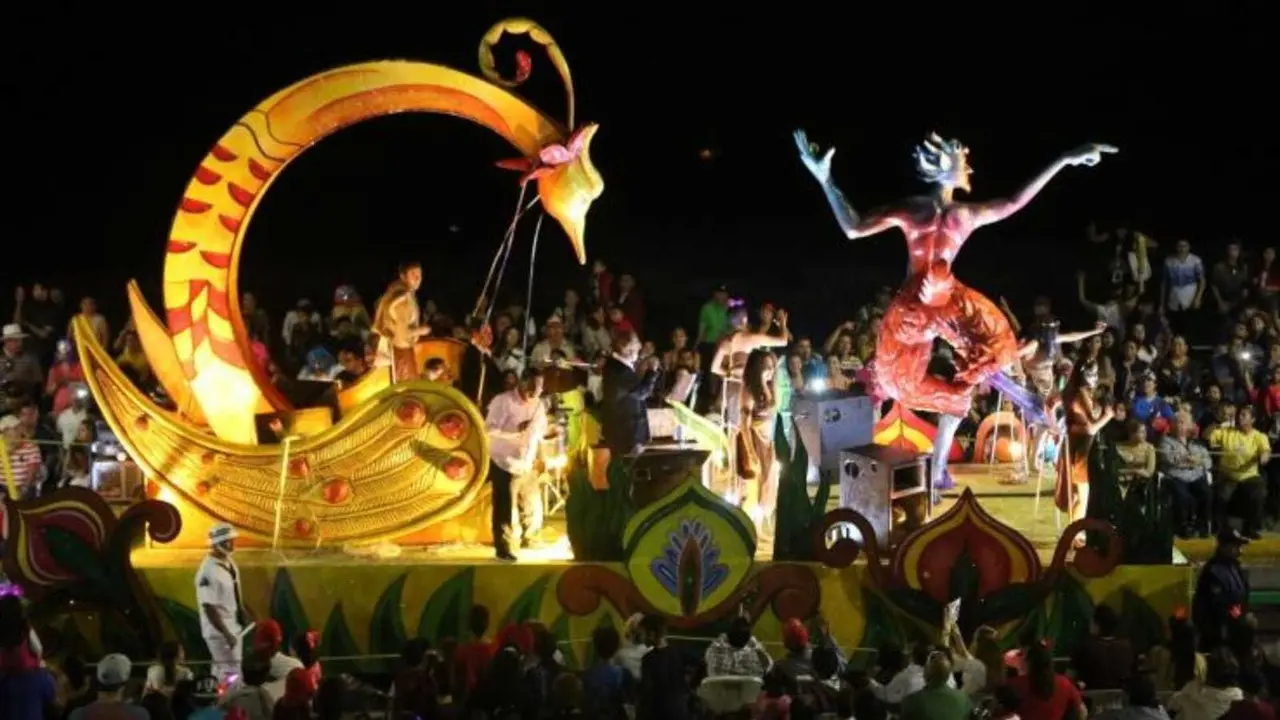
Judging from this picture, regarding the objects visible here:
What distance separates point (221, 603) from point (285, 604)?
1.10 meters

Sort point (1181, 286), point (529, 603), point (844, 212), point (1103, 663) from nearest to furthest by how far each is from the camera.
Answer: point (1103, 663) → point (529, 603) → point (844, 212) → point (1181, 286)

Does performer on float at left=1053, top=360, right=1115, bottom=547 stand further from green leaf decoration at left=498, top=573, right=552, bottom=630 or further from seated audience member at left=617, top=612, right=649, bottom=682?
seated audience member at left=617, top=612, right=649, bottom=682

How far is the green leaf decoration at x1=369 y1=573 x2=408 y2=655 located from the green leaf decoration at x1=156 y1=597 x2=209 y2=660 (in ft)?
3.27

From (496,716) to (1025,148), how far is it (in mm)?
12930

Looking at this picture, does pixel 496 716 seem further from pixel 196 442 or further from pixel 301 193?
pixel 301 193

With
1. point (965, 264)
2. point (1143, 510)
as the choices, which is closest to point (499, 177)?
point (965, 264)

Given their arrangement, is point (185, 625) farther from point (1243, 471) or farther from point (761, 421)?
point (1243, 471)

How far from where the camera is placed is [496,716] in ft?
29.2

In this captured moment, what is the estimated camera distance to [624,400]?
13555 millimetres

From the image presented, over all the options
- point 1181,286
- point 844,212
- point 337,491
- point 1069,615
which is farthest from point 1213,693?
point 1181,286

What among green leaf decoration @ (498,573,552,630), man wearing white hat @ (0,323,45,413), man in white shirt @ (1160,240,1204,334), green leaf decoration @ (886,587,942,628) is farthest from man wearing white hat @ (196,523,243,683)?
man in white shirt @ (1160,240,1204,334)

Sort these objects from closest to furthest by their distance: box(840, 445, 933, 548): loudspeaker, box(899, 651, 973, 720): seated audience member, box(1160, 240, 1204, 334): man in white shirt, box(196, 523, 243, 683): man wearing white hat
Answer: box(899, 651, 973, 720): seated audience member < box(196, 523, 243, 683): man wearing white hat < box(840, 445, 933, 548): loudspeaker < box(1160, 240, 1204, 334): man in white shirt

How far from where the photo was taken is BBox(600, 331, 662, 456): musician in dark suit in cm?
1355

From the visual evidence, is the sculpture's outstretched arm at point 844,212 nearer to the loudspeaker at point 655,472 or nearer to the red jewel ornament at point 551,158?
the red jewel ornament at point 551,158
